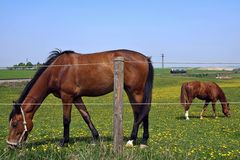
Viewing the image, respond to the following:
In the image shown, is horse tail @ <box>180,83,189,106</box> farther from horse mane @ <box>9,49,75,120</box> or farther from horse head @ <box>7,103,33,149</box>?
horse head @ <box>7,103,33,149</box>

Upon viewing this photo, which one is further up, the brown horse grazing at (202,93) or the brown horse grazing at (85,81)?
the brown horse grazing at (85,81)

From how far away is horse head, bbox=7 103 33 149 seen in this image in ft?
26.5

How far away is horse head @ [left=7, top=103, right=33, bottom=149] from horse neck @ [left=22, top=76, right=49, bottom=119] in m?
0.15

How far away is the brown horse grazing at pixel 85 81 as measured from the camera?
28.4 ft

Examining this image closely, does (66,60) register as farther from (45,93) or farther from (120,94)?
(120,94)

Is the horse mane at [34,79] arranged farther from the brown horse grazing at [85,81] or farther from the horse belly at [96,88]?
the horse belly at [96,88]

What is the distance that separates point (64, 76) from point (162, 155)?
12.9ft

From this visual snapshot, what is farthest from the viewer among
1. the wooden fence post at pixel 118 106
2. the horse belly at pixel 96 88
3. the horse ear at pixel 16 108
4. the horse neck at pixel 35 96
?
the horse belly at pixel 96 88

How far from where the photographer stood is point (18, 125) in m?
8.19

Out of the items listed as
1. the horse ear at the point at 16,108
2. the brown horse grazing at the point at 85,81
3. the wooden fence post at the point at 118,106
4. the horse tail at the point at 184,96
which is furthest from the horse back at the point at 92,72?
the horse tail at the point at 184,96

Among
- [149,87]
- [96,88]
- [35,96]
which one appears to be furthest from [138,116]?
[35,96]

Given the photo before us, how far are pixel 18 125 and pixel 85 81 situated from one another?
77.7 inches

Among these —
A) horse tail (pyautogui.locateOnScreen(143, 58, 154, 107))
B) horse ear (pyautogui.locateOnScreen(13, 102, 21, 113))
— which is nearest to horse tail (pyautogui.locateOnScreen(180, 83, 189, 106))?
horse tail (pyautogui.locateOnScreen(143, 58, 154, 107))

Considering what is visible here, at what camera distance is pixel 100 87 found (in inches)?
357
